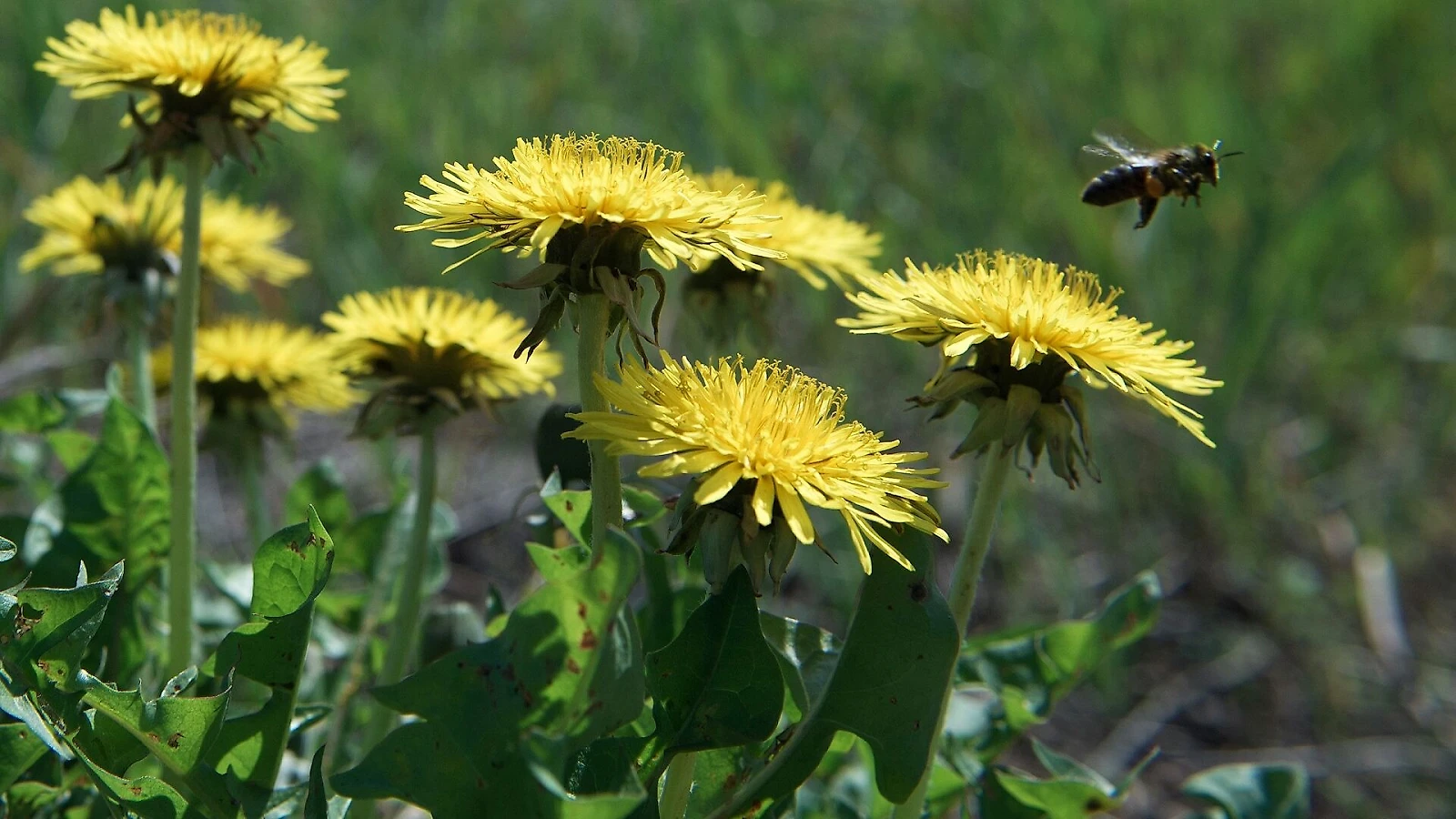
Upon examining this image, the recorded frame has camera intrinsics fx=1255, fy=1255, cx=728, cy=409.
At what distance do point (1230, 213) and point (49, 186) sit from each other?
140 inches

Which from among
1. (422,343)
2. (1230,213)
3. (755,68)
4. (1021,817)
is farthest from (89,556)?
(1230,213)

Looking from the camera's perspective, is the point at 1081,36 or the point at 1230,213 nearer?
the point at 1230,213

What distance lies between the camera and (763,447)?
1.32 m

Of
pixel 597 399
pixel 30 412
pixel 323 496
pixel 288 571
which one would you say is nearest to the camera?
pixel 597 399

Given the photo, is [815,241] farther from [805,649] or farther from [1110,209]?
[1110,209]

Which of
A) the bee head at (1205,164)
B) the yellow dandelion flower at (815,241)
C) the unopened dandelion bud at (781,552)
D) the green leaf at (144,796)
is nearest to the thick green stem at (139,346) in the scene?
the green leaf at (144,796)

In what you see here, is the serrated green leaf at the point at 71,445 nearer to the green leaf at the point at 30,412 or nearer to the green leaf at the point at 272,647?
the green leaf at the point at 30,412

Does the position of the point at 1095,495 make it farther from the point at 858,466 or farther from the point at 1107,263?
the point at 858,466

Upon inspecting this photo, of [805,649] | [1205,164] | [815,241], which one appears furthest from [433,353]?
[1205,164]

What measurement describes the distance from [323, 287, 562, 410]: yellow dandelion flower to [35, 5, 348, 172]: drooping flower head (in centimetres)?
30

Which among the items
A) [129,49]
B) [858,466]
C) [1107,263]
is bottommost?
[858,466]

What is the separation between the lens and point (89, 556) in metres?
1.96

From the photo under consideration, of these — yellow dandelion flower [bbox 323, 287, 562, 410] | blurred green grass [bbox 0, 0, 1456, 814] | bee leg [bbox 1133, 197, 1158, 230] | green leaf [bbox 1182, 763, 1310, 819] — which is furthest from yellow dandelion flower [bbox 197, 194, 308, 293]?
green leaf [bbox 1182, 763, 1310, 819]

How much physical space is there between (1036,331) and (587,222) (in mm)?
538
